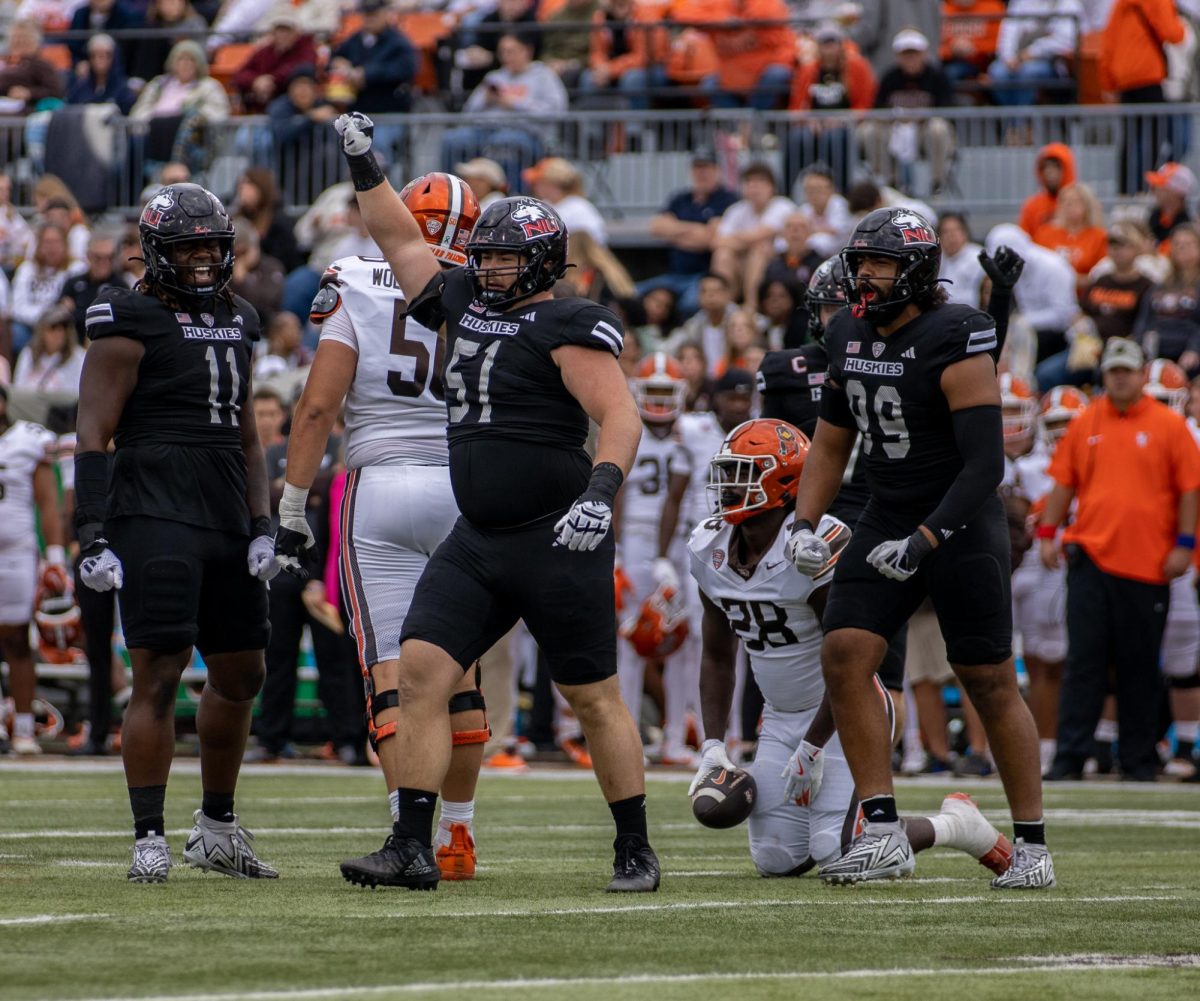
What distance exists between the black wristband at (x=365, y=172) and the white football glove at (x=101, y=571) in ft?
4.39

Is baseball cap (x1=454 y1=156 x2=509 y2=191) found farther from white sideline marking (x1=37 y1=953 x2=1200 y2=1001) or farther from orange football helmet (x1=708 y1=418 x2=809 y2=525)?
white sideline marking (x1=37 y1=953 x2=1200 y2=1001)

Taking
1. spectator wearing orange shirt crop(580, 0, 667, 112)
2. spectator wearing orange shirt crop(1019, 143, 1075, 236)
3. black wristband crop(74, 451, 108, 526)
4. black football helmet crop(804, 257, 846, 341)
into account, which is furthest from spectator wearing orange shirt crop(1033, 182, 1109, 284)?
black wristband crop(74, 451, 108, 526)

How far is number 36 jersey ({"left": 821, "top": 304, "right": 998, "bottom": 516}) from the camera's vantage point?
651cm

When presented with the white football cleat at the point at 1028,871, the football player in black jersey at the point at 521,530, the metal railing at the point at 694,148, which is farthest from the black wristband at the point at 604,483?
the metal railing at the point at 694,148

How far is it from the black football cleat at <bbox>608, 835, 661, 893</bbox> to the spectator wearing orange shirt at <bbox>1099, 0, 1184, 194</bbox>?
12.0 metres

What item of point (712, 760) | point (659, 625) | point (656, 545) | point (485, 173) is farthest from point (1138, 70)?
point (712, 760)

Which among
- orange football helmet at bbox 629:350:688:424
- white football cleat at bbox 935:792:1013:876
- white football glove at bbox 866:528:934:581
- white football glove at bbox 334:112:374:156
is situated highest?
white football glove at bbox 334:112:374:156

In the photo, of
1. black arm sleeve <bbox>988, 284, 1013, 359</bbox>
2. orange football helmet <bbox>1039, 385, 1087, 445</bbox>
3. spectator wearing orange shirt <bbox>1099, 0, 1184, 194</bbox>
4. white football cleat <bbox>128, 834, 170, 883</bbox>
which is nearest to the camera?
white football cleat <bbox>128, 834, 170, 883</bbox>

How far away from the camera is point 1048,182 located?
630 inches

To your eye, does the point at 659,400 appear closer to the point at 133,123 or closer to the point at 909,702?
the point at 909,702

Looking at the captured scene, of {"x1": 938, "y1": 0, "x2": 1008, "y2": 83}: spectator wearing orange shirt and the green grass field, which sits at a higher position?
{"x1": 938, "y1": 0, "x2": 1008, "y2": 83}: spectator wearing orange shirt

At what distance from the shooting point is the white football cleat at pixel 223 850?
657 centimetres

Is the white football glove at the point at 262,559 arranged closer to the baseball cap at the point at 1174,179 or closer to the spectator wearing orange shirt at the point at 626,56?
the baseball cap at the point at 1174,179

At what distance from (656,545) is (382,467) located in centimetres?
684
